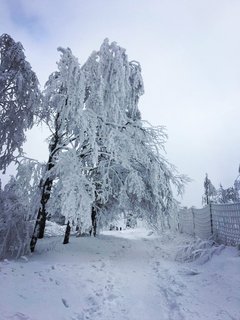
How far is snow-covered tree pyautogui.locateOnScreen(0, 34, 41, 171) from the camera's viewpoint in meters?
7.94

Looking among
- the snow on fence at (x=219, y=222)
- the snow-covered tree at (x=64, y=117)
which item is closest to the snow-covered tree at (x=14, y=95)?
the snow-covered tree at (x=64, y=117)

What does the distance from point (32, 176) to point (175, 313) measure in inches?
227

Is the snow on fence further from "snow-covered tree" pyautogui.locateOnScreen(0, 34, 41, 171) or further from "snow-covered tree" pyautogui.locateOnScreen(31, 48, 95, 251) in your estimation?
"snow-covered tree" pyautogui.locateOnScreen(0, 34, 41, 171)

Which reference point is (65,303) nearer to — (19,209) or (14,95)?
(19,209)

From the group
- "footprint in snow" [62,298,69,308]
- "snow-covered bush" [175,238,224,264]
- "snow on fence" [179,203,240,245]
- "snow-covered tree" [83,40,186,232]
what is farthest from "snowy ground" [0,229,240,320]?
"snow-covered tree" [83,40,186,232]

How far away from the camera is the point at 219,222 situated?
35.1ft

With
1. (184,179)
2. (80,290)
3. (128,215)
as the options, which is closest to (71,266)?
(80,290)

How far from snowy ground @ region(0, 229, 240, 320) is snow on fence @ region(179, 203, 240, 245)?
1.35 metres

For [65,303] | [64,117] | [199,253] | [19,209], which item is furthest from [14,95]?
[199,253]

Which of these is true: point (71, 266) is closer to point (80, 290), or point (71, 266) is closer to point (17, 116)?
point (80, 290)

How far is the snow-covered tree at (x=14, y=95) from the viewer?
794 centimetres

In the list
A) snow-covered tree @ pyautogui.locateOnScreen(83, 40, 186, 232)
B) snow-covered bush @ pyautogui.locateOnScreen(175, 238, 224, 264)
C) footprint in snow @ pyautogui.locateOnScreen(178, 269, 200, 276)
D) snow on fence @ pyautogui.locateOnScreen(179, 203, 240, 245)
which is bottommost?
footprint in snow @ pyautogui.locateOnScreen(178, 269, 200, 276)

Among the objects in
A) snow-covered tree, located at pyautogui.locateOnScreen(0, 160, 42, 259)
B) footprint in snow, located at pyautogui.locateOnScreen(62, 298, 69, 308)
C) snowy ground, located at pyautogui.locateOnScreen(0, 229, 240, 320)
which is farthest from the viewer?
snow-covered tree, located at pyautogui.locateOnScreen(0, 160, 42, 259)

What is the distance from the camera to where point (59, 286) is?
16.6 ft
